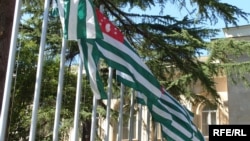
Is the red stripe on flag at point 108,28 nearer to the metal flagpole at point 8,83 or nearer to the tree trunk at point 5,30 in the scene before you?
the metal flagpole at point 8,83

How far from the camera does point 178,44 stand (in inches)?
392

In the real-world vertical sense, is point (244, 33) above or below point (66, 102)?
above

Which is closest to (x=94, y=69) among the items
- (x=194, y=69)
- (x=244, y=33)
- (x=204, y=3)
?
(x=204, y=3)

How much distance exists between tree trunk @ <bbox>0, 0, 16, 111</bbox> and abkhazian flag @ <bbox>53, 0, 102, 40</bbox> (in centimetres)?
155

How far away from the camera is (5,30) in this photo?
6.52 m

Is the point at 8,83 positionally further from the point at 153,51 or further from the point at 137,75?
the point at 153,51

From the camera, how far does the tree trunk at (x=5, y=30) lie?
6273mm

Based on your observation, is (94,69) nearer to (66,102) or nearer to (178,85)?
(178,85)

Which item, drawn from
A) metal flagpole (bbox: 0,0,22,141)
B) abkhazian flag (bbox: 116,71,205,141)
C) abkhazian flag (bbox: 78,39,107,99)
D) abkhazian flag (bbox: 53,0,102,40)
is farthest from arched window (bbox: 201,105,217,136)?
metal flagpole (bbox: 0,0,22,141)

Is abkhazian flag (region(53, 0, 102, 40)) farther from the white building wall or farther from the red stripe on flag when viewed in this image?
the white building wall

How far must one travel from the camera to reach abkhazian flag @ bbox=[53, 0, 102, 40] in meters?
5.02

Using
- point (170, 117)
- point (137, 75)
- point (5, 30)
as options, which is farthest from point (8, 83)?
point (170, 117)

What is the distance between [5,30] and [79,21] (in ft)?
6.40

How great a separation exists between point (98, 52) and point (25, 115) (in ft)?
27.6
